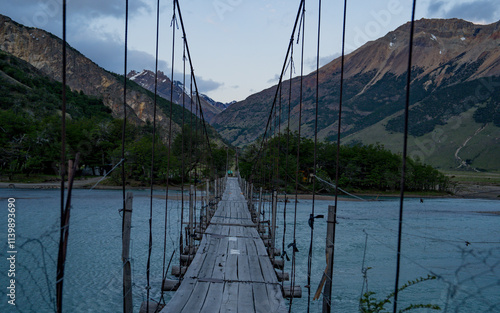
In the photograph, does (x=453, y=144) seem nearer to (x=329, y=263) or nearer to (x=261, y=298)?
(x=261, y=298)

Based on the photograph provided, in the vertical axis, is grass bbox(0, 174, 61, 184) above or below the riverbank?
above

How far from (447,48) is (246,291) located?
158 meters

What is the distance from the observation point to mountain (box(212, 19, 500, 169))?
76812mm

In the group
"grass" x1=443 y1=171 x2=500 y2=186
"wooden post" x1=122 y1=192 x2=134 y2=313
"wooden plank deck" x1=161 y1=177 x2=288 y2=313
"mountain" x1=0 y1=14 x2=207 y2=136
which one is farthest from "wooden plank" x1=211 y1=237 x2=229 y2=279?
"mountain" x1=0 y1=14 x2=207 y2=136

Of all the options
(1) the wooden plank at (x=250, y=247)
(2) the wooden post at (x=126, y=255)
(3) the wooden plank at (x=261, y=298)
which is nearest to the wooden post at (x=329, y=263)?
(3) the wooden plank at (x=261, y=298)

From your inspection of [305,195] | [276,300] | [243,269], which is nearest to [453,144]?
[305,195]

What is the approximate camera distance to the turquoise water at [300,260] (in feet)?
→ 24.0

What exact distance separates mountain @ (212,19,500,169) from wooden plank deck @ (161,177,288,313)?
6433 centimetres

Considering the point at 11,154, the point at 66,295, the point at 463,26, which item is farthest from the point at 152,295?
the point at 463,26

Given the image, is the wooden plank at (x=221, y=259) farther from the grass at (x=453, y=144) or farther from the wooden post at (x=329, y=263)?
the grass at (x=453, y=144)

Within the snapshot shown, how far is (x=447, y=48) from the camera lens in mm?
133000

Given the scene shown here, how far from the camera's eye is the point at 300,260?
34.2 ft

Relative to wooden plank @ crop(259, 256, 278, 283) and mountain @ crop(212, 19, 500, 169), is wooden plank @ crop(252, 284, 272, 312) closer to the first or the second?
wooden plank @ crop(259, 256, 278, 283)

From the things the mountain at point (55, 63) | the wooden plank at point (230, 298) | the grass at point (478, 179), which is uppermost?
the mountain at point (55, 63)
